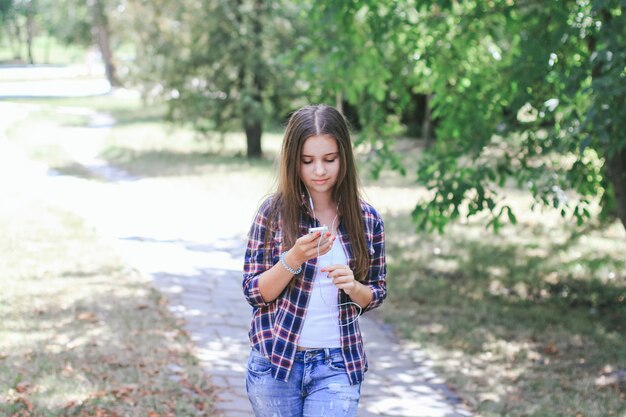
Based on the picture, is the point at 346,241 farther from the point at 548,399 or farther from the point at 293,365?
the point at 548,399

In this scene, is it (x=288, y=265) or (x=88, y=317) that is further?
(x=88, y=317)

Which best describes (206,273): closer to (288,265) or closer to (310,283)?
(310,283)

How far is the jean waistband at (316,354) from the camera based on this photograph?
9.43ft

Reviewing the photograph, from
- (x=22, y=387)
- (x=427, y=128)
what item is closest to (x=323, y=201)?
(x=22, y=387)

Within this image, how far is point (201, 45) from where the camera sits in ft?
58.0

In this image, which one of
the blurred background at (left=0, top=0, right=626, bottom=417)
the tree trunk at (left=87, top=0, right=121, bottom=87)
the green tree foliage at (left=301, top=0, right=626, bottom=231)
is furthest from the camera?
the tree trunk at (left=87, top=0, right=121, bottom=87)

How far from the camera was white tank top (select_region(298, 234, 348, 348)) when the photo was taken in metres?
2.89

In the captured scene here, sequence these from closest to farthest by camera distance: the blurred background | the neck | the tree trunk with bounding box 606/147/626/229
Answer: the neck, the blurred background, the tree trunk with bounding box 606/147/626/229

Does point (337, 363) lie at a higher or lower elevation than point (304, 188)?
lower

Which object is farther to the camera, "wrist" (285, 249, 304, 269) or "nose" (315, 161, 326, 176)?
"nose" (315, 161, 326, 176)

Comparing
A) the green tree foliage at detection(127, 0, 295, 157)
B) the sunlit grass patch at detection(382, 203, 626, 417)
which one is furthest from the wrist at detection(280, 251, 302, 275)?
the green tree foliage at detection(127, 0, 295, 157)

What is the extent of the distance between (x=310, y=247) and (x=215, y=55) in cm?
1538

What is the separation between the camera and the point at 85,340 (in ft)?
20.1

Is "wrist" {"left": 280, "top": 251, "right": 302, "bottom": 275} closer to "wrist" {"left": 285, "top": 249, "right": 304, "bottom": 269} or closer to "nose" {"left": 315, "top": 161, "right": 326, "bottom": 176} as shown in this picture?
"wrist" {"left": 285, "top": 249, "right": 304, "bottom": 269}
